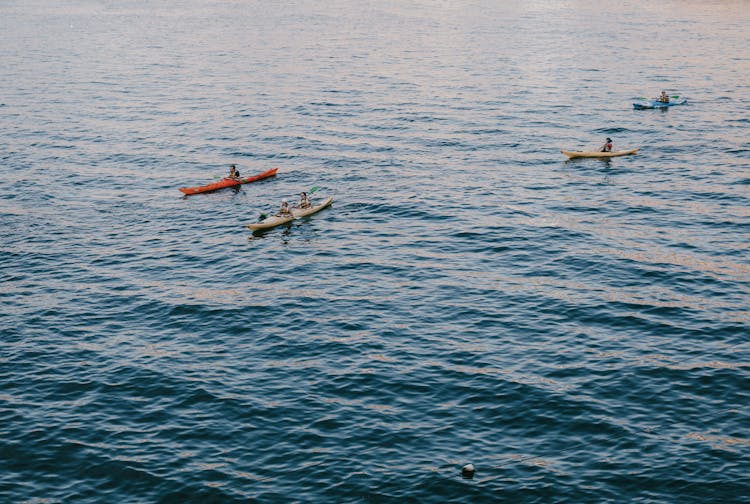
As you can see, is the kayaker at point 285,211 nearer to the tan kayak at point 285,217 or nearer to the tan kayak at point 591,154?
the tan kayak at point 285,217

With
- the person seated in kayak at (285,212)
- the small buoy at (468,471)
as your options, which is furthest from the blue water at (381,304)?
the person seated in kayak at (285,212)

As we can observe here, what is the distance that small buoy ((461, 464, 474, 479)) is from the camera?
1216 inches

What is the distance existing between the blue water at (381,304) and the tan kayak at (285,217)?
0.96 m

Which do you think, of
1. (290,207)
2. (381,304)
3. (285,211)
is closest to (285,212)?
(285,211)

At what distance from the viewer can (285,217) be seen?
199ft

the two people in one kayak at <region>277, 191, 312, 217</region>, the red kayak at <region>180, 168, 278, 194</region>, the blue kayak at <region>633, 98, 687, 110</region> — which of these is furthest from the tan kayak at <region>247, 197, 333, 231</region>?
the blue kayak at <region>633, 98, 687, 110</region>

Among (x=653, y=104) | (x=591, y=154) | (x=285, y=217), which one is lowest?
(x=285, y=217)

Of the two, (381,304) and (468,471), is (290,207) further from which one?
(468,471)

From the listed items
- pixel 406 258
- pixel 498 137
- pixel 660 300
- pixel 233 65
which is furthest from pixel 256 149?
pixel 233 65

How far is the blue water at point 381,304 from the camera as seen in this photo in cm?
3231

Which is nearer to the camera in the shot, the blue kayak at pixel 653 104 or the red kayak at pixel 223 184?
the red kayak at pixel 223 184

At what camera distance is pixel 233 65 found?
456 feet

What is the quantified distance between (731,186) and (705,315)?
84.6ft

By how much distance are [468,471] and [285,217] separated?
3338cm
